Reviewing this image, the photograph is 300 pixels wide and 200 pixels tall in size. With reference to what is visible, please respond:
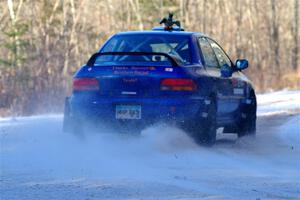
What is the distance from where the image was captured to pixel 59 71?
35.2 metres

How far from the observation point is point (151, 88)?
11.6 metres

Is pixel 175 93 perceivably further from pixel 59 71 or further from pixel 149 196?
pixel 59 71

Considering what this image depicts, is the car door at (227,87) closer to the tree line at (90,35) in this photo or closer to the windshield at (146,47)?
the windshield at (146,47)

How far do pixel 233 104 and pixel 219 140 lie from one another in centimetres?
71

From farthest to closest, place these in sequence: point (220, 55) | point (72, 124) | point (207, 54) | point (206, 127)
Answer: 1. point (220, 55)
2. point (207, 54)
3. point (72, 124)
4. point (206, 127)

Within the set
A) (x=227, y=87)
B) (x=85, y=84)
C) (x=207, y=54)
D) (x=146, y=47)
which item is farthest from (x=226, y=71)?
(x=85, y=84)

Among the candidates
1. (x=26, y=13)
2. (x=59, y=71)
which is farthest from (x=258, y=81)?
(x=26, y=13)

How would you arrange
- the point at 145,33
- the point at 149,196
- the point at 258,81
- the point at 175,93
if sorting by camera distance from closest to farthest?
the point at 149,196 → the point at 175,93 → the point at 145,33 → the point at 258,81

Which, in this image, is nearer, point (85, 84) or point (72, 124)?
point (85, 84)

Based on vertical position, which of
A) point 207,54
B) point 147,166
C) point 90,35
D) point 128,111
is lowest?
point 90,35

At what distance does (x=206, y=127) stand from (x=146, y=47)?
1516mm

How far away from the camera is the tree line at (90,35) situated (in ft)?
103

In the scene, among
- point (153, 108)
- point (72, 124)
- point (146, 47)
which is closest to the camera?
point (153, 108)

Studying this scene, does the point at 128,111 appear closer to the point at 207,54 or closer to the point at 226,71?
the point at 207,54
